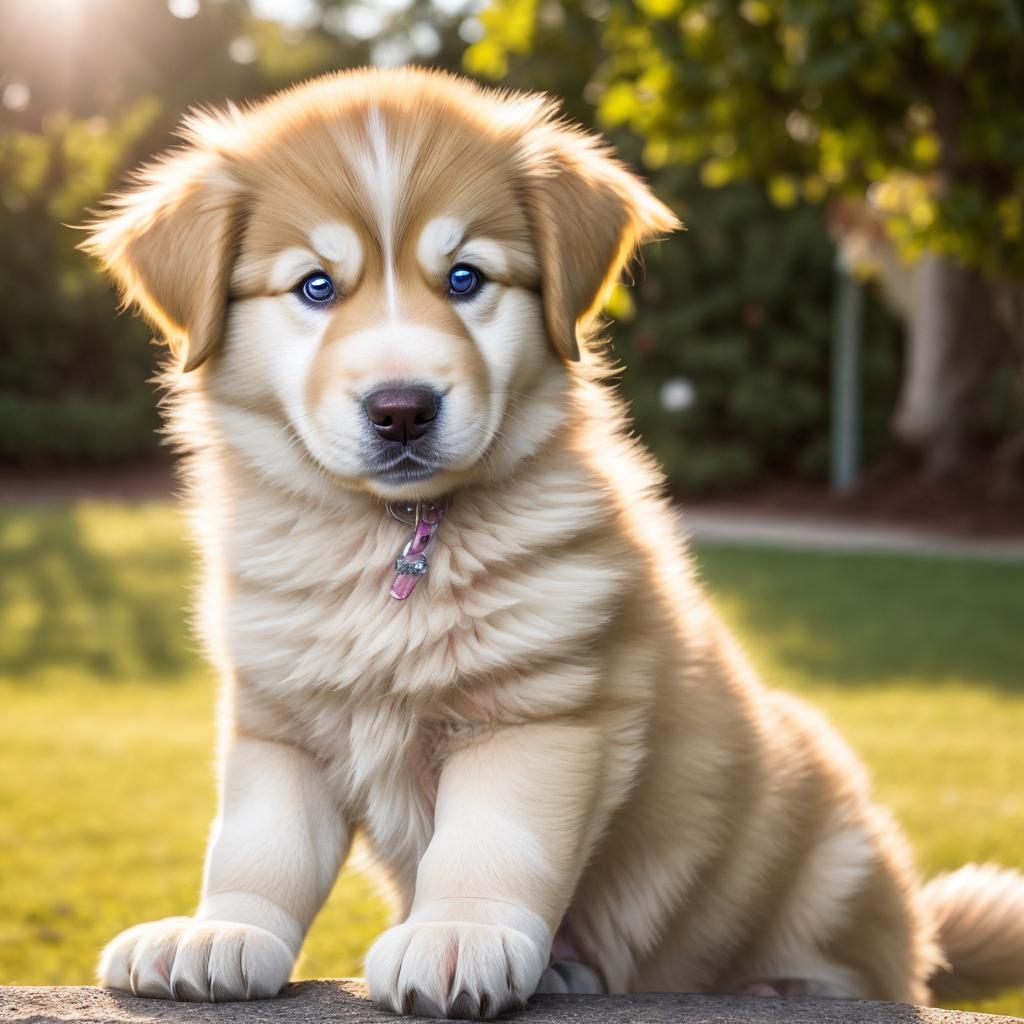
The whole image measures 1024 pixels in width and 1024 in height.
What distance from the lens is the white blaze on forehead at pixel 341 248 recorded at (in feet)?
8.98

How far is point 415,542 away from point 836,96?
6897mm

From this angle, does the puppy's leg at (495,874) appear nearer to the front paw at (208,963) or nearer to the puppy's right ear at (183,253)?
the front paw at (208,963)

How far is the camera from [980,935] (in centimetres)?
351

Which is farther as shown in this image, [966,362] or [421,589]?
[966,362]

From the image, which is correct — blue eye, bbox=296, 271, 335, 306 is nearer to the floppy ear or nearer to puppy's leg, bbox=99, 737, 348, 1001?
the floppy ear

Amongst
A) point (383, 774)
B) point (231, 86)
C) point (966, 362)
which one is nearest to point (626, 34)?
point (383, 774)

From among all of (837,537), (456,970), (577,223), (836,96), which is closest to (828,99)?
(836,96)

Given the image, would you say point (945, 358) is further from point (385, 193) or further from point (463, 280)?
point (385, 193)

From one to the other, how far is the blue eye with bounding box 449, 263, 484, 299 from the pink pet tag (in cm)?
43

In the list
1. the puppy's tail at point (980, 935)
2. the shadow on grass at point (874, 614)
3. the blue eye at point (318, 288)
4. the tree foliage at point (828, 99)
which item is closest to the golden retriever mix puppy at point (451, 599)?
the blue eye at point (318, 288)

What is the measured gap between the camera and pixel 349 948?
3.97m

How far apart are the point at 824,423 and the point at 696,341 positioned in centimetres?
223

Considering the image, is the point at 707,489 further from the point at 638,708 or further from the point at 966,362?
the point at 638,708

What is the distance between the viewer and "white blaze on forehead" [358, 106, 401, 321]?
8.92 ft
